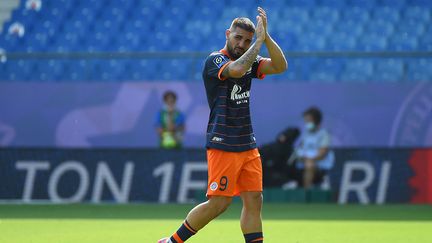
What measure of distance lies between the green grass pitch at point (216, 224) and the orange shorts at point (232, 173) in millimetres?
1849

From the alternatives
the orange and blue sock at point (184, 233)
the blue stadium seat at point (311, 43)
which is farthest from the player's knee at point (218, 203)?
the blue stadium seat at point (311, 43)

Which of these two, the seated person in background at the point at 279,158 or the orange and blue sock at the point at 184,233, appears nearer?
the orange and blue sock at the point at 184,233

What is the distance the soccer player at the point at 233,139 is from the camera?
7.37 metres

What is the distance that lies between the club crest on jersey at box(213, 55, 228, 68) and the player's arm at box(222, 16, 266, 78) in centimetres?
9

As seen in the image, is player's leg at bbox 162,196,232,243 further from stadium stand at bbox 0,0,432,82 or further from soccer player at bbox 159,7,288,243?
stadium stand at bbox 0,0,432,82

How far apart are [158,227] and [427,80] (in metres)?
6.77

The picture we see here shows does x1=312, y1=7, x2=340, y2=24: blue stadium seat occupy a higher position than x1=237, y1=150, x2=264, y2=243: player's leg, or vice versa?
x1=312, y1=7, x2=340, y2=24: blue stadium seat

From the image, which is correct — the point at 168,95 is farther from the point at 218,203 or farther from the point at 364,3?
the point at 218,203

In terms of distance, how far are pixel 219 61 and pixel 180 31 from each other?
37.7 feet

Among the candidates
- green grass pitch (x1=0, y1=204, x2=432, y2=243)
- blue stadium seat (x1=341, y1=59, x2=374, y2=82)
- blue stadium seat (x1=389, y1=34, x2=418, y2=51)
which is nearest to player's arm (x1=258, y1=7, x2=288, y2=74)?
green grass pitch (x1=0, y1=204, x2=432, y2=243)

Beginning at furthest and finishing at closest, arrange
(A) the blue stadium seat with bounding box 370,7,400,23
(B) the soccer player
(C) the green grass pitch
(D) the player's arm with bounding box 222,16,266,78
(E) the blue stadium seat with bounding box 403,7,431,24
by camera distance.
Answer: (A) the blue stadium seat with bounding box 370,7,400,23 < (E) the blue stadium seat with bounding box 403,7,431,24 < (C) the green grass pitch < (B) the soccer player < (D) the player's arm with bounding box 222,16,266,78

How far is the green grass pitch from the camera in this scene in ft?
31.2

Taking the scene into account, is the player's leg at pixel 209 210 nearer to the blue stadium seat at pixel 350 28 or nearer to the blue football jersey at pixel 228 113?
the blue football jersey at pixel 228 113

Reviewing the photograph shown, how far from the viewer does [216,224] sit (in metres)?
11.4
